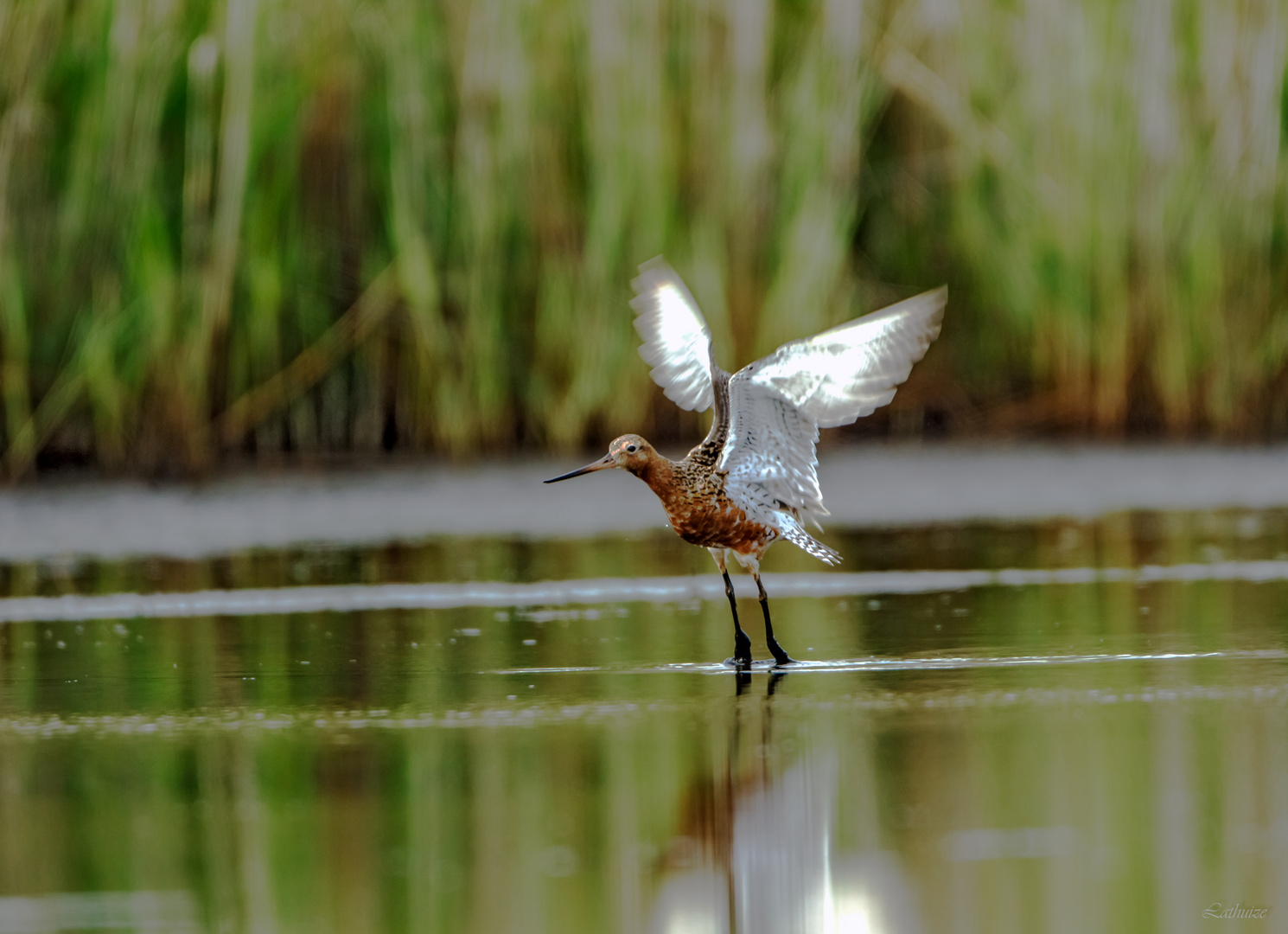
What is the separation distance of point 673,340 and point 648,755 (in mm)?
2044

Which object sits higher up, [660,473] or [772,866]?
[660,473]

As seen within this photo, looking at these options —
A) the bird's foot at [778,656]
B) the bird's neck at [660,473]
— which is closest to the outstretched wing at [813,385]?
the bird's neck at [660,473]

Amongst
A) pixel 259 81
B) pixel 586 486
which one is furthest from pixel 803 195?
pixel 259 81

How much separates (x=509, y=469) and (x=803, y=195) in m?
1.90

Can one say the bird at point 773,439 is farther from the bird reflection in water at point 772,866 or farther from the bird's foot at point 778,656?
the bird reflection in water at point 772,866

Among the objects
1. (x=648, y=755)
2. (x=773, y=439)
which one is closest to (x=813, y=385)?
(x=773, y=439)

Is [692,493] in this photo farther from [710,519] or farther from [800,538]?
[800,538]

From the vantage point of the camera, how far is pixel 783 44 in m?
10.1

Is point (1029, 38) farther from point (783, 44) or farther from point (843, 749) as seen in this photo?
point (843, 749)

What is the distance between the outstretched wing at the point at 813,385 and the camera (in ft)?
17.4

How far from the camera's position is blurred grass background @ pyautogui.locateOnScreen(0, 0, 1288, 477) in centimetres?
884

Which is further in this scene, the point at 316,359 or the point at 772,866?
the point at 316,359

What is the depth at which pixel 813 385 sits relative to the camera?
5.36 metres

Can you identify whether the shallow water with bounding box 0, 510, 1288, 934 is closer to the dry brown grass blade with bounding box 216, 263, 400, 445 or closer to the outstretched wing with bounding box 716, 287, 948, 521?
the outstretched wing with bounding box 716, 287, 948, 521
